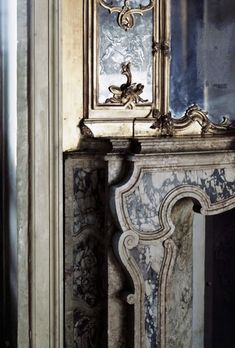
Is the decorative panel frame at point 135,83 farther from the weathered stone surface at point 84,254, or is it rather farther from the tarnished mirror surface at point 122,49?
the weathered stone surface at point 84,254

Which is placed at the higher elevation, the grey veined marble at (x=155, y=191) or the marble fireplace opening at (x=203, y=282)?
the grey veined marble at (x=155, y=191)

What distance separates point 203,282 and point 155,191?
79 cm

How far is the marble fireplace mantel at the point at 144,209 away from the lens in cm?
239

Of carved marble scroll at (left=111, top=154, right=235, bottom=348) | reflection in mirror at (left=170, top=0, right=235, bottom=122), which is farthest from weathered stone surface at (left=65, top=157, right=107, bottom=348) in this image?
reflection in mirror at (left=170, top=0, right=235, bottom=122)

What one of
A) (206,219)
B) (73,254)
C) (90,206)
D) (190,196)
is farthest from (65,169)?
(206,219)

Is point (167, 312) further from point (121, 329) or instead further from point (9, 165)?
point (9, 165)

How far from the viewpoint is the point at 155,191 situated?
2.44 m

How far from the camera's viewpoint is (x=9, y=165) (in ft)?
8.14

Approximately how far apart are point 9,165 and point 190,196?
2.32ft

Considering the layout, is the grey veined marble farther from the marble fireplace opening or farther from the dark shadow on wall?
the dark shadow on wall

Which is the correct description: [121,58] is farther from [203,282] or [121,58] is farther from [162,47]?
[203,282]

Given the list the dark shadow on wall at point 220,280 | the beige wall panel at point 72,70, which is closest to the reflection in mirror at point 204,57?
the beige wall panel at point 72,70

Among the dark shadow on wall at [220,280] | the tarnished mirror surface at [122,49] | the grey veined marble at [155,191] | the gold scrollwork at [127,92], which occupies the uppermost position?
the tarnished mirror surface at [122,49]

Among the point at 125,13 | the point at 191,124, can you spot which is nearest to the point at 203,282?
the point at 191,124
